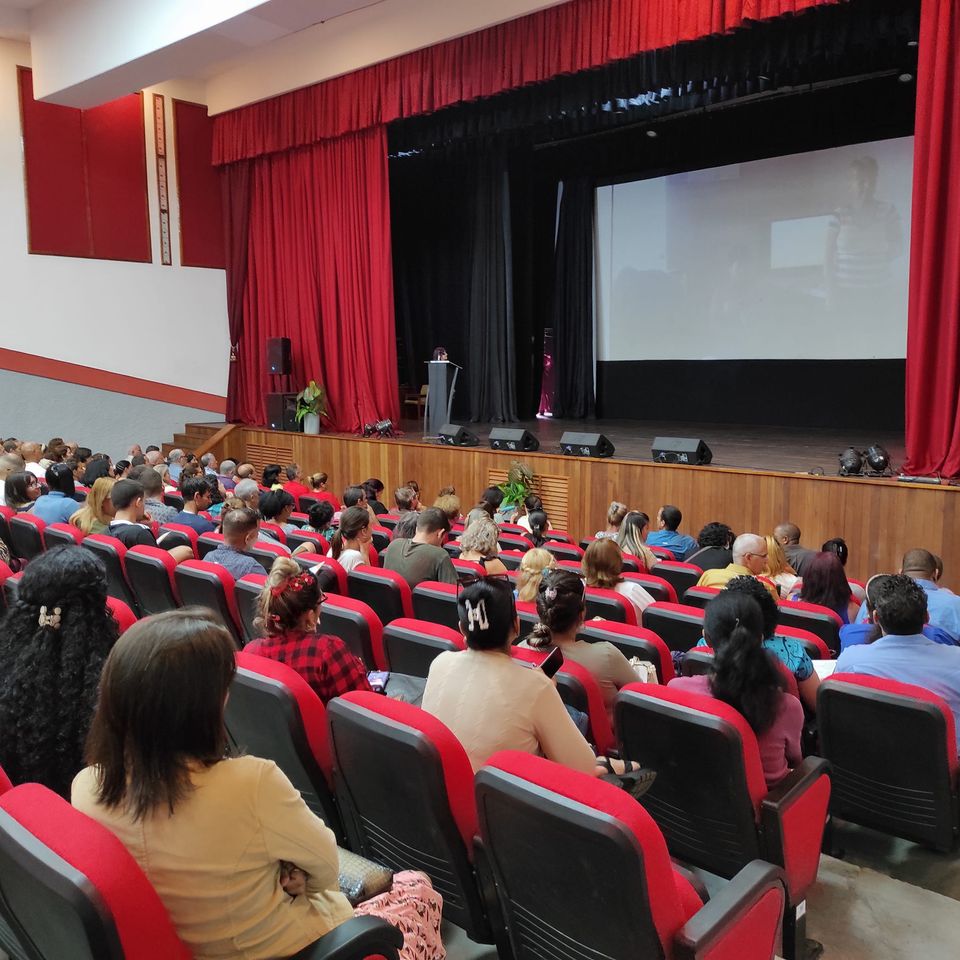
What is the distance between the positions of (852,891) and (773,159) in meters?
10.1

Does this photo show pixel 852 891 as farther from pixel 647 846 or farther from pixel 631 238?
pixel 631 238

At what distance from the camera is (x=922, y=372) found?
6.72 meters

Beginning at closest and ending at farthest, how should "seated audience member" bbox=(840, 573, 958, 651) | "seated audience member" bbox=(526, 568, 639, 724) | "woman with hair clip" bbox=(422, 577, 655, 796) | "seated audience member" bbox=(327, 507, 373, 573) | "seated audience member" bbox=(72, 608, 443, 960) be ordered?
"seated audience member" bbox=(72, 608, 443, 960), "woman with hair clip" bbox=(422, 577, 655, 796), "seated audience member" bbox=(526, 568, 639, 724), "seated audience member" bbox=(840, 573, 958, 651), "seated audience member" bbox=(327, 507, 373, 573)

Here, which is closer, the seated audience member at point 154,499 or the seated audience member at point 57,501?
the seated audience member at point 57,501

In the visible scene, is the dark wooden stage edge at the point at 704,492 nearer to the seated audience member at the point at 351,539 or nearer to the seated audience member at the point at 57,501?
the seated audience member at the point at 351,539

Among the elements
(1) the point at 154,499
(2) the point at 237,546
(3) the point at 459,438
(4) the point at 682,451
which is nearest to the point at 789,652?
(2) the point at 237,546

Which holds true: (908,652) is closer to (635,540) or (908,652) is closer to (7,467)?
(635,540)

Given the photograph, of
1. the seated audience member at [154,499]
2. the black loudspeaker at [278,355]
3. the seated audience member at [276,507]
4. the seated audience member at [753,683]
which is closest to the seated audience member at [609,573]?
the seated audience member at [753,683]

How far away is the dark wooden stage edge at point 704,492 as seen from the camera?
6211 mm

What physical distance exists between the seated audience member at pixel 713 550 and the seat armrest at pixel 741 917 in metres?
3.16

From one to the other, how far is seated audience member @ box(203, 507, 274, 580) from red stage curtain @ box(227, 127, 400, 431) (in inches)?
284

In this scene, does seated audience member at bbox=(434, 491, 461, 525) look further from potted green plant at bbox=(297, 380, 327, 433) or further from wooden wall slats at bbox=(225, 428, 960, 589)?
potted green plant at bbox=(297, 380, 327, 433)

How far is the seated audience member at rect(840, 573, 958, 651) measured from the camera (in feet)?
9.75

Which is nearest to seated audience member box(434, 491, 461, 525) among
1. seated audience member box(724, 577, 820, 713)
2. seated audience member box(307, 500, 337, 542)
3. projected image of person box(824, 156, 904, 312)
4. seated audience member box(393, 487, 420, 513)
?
seated audience member box(393, 487, 420, 513)
